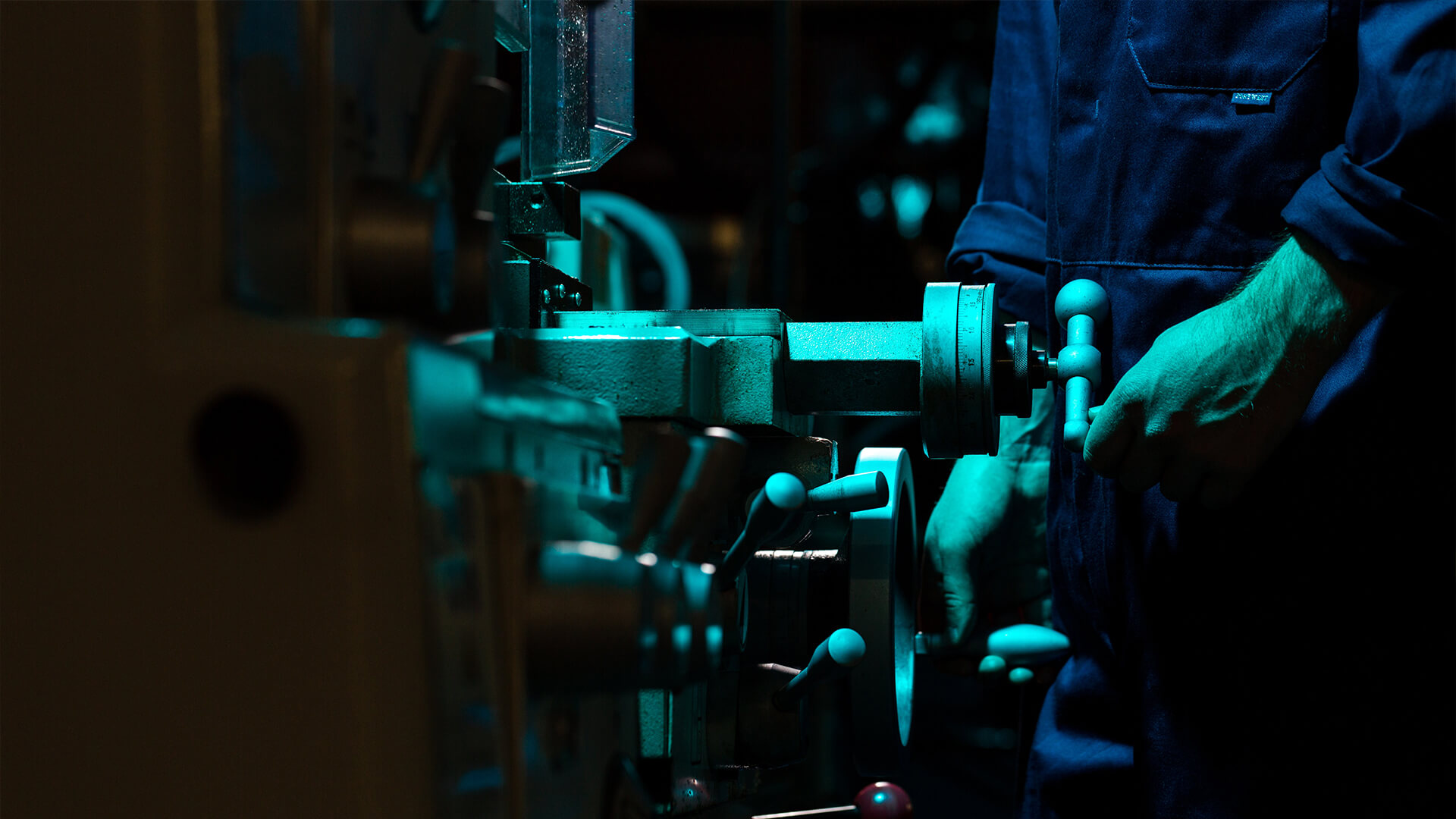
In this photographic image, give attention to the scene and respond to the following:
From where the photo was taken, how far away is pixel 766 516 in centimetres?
64

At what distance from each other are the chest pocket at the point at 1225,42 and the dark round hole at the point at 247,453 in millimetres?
865

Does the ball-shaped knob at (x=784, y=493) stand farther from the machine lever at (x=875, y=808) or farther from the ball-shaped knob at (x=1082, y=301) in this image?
the ball-shaped knob at (x=1082, y=301)

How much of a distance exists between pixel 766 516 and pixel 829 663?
0.34 ft

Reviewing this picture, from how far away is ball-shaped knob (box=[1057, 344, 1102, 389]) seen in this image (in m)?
0.87

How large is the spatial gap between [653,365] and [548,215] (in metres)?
0.21

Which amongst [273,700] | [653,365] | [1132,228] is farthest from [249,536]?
[1132,228]

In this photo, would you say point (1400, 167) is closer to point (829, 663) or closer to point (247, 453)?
point (829, 663)

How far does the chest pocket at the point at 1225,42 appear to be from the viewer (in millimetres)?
967

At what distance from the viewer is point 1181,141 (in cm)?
101

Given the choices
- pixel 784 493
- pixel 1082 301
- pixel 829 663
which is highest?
pixel 1082 301

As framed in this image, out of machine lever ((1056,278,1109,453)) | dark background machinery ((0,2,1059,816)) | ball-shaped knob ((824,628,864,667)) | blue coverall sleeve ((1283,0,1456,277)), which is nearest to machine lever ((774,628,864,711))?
ball-shaped knob ((824,628,864,667))

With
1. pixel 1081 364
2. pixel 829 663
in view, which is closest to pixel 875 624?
pixel 829 663

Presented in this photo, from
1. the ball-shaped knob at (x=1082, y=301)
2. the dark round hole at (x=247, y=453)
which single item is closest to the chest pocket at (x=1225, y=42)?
the ball-shaped knob at (x=1082, y=301)

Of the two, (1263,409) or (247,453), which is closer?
(247,453)
